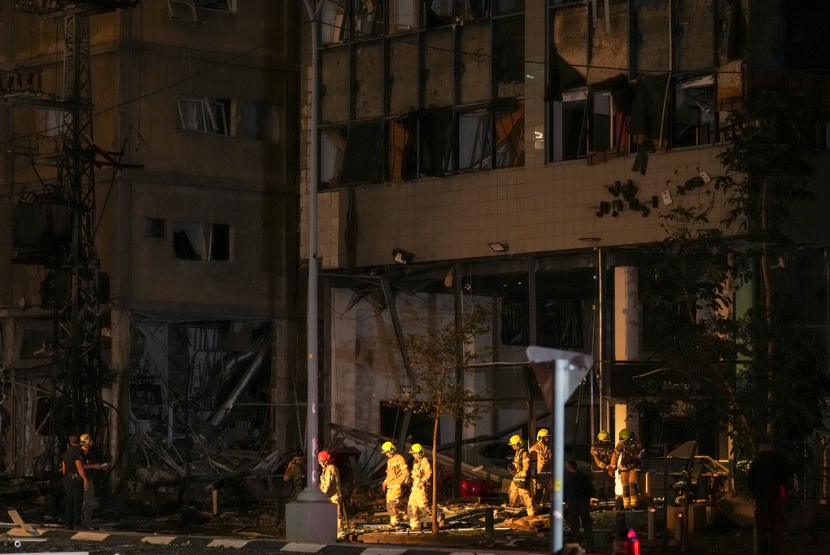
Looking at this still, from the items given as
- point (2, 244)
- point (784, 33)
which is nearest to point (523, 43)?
point (784, 33)

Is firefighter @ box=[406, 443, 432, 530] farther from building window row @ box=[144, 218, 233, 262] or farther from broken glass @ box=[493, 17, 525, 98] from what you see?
building window row @ box=[144, 218, 233, 262]

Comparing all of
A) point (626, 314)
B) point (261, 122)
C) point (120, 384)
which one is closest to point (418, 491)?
point (626, 314)

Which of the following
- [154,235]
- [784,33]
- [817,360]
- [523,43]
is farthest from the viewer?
[154,235]

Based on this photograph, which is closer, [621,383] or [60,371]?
[621,383]

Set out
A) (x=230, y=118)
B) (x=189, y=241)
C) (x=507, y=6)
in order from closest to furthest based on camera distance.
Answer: (x=507, y=6) < (x=189, y=241) < (x=230, y=118)

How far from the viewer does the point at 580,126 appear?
34469 mm

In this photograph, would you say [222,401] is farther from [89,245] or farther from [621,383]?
[621,383]

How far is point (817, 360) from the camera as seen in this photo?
1059 inches

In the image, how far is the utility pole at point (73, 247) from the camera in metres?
36.7

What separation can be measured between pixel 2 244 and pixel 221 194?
6.87 meters

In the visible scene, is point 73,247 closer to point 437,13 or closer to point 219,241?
point 219,241

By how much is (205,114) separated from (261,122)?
6.44ft

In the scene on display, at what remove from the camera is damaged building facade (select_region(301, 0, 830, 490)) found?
3244cm

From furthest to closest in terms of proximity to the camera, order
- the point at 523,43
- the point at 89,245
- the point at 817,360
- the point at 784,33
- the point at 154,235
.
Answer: the point at 154,235
the point at 89,245
the point at 523,43
the point at 784,33
the point at 817,360
